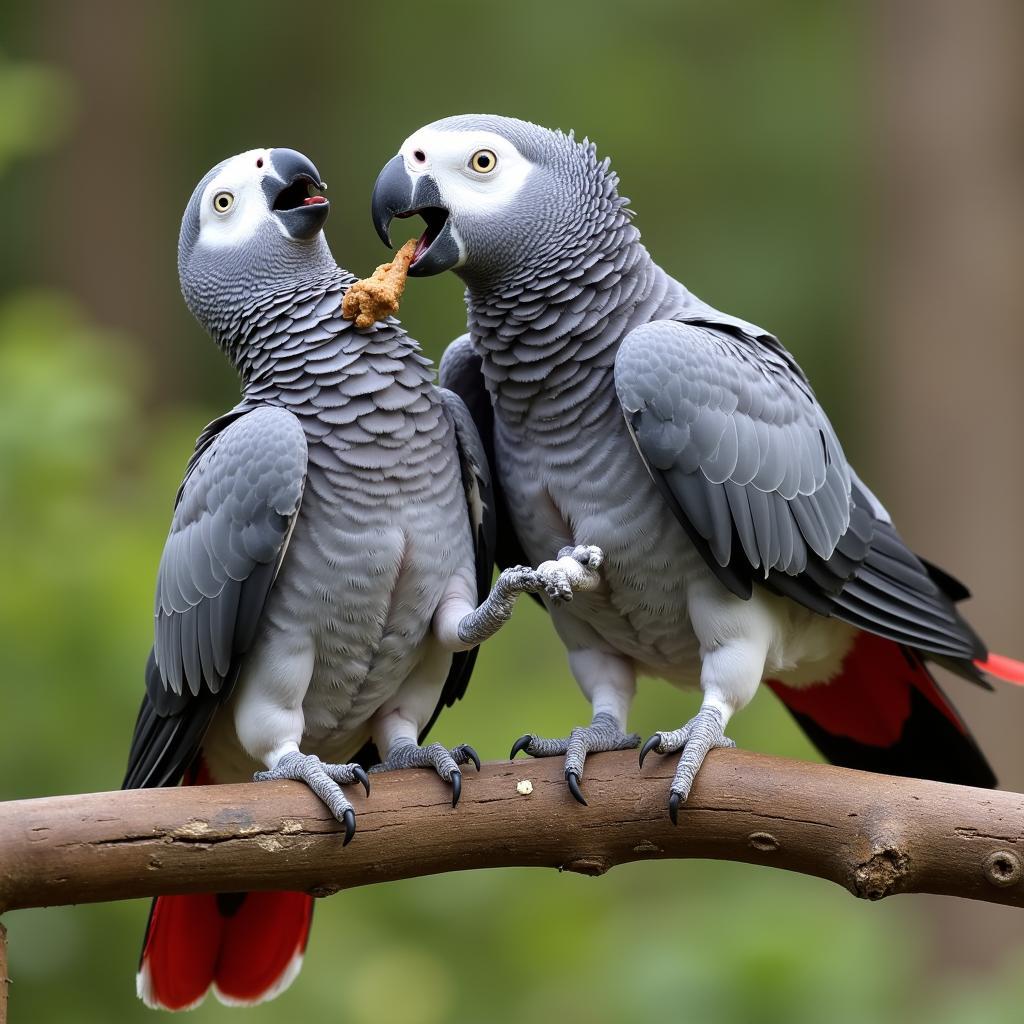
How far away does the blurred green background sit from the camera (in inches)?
141

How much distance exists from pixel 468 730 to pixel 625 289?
2337 millimetres

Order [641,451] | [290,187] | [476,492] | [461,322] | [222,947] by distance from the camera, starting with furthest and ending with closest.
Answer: [461,322], [222,947], [476,492], [290,187], [641,451]

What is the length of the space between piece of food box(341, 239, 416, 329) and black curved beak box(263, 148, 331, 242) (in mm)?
137

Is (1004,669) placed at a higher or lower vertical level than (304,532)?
lower

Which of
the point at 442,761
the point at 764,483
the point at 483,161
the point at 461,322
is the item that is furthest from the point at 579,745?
the point at 461,322

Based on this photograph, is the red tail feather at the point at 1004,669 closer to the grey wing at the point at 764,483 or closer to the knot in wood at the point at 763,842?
the grey wing at the point at 764,483

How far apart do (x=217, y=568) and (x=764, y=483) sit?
98 centimetres

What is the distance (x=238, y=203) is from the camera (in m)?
2.40

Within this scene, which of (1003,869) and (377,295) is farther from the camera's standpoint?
(377,295)

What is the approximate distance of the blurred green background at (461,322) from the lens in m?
3.58

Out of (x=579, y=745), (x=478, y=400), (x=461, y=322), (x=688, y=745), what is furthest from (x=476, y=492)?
(x=461, y=322)

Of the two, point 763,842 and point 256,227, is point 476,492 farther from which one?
point 763,842

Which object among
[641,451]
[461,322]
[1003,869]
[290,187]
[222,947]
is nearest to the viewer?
[1003,869]

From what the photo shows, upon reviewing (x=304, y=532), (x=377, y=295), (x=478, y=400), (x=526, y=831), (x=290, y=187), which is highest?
(x=290, y=187)
